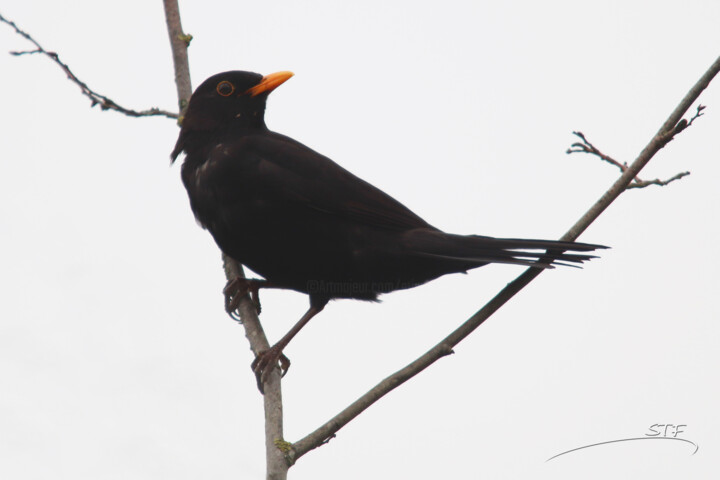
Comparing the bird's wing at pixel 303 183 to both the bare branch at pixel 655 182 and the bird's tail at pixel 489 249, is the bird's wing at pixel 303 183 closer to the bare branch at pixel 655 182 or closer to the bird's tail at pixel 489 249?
the bird's tail at pixel 489 249

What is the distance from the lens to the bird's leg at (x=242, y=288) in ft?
15.9

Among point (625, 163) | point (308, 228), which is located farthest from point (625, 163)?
point (308, 228)

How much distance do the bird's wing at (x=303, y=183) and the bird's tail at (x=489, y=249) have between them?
0.22 meters

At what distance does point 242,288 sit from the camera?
4809 millimetres

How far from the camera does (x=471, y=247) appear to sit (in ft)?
14.8

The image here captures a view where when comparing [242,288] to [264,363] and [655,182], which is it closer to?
[264,363]

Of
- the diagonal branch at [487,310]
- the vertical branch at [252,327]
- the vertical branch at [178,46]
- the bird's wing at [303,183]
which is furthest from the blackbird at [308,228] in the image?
the diagonal branch at [487,310]

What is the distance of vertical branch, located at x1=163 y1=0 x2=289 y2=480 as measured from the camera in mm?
3463

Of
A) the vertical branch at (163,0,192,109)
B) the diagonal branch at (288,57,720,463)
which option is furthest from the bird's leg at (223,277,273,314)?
the diagonal branch at (288,57,720,463)

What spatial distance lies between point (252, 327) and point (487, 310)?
1.40 metres

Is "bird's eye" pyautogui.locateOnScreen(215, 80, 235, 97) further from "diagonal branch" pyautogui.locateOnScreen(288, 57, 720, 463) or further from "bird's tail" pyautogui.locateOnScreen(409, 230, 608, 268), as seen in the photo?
"diagonal branch" pyautogui.locateOnScreen(288, 57, 720, 463)

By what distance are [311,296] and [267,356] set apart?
0.83 m

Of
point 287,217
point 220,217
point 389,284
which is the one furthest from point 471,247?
point 220,217

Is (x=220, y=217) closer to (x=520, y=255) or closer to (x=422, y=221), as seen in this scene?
(x=422, y=221)
